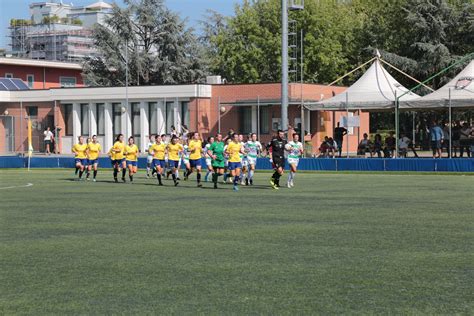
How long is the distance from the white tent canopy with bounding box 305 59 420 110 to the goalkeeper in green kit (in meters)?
12.4

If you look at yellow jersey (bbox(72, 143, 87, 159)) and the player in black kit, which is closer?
the player in black kit

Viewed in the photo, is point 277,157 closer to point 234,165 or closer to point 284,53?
point 234,165

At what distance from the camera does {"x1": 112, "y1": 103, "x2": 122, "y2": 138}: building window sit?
2327 inches

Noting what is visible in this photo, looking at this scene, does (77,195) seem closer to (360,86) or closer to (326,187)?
(326,187)

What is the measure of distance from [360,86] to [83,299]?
119 feet

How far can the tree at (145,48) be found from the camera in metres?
80.6

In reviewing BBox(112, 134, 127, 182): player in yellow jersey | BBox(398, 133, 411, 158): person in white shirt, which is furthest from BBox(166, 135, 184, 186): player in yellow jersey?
BBox(398, 133, 411, 158): person in white shirt

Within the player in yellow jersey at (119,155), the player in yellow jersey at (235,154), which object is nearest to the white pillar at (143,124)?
the player in yellow jersey at (119,155)

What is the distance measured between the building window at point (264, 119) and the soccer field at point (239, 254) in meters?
28.6

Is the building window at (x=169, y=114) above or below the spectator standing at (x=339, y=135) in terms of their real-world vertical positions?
above

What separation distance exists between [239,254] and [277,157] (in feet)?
52.1

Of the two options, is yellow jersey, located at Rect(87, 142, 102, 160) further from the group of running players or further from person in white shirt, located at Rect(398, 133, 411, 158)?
person in white shirt, located at Rect(398, 133, 411, 158)

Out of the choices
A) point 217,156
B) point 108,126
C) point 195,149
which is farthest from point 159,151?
point 108,126

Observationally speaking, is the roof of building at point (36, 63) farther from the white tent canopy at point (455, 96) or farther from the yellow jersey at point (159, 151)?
the yellow jersey at point (159, 151)
